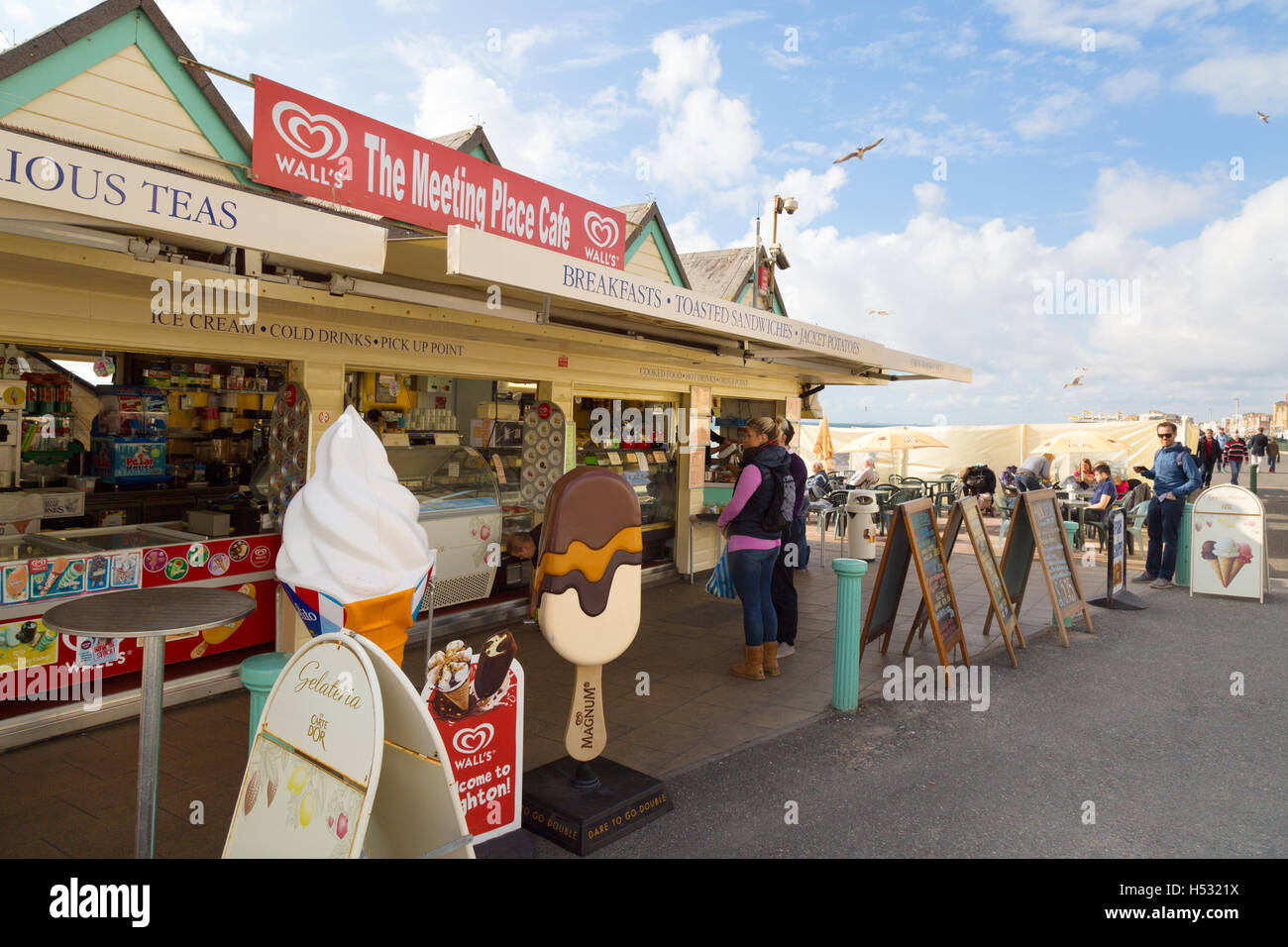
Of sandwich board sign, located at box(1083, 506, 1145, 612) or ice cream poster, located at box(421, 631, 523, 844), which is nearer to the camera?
ice cream poster, located at box(421, 631, 523, 844)

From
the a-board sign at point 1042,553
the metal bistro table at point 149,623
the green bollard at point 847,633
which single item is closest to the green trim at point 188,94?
the metal bistro table at point 149,623

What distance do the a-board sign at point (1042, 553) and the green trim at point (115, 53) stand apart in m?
6.92

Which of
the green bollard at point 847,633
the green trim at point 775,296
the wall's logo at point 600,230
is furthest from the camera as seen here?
the green trim at point 775,296

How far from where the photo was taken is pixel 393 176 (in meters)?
4.73

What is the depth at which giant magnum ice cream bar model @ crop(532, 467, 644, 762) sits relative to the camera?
3268 millimetres

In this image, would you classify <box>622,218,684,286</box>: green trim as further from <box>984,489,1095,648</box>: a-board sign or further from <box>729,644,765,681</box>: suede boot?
<box>729,644,765,681</box>: suede boot

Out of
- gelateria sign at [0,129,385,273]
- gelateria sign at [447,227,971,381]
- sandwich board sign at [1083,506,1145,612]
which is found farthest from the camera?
sandwich board sign at [1083,506,1145,612]

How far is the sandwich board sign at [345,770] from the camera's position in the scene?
1863 mm

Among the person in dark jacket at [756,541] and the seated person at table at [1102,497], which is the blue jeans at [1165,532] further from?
the person in dark jacket at [756,541]

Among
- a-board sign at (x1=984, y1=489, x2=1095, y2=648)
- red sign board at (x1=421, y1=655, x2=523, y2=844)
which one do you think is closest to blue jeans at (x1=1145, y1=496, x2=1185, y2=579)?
a-board sign at (x1=984, y1=489, x2=1095, y2=648)

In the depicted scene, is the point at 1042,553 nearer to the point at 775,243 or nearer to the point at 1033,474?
the point at 1033,474

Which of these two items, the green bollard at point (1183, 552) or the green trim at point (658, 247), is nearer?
the green bollard at point (1183, 552)

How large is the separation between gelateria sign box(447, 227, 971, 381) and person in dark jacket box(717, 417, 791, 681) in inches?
31.8
